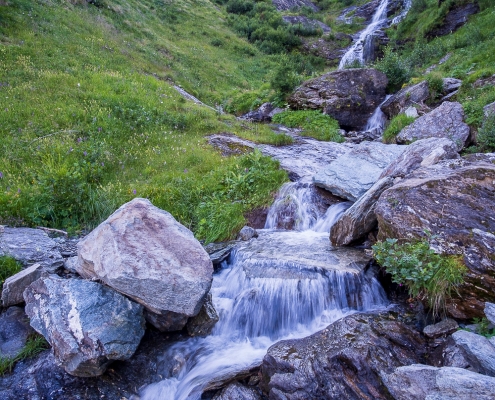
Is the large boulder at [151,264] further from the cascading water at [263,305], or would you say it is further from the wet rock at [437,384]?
the wet rock at [437,384]

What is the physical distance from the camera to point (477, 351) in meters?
3.57

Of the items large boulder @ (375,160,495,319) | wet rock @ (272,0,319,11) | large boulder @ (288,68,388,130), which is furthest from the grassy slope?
wet rock @ (272,0,319,11)

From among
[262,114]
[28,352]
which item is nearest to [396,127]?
[262,114]

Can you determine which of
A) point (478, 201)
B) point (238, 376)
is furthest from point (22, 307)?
point (478, 201)

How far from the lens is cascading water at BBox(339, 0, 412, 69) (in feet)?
89.4

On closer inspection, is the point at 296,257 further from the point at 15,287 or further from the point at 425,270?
the point at 15,287

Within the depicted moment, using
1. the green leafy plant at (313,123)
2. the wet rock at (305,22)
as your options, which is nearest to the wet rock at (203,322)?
the green leafy plant at (313,123)

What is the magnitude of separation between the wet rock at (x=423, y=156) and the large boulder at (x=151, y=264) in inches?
167

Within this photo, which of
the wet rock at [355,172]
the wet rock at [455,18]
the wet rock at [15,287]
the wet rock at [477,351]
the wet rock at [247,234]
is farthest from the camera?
the wet rock at [455,18]

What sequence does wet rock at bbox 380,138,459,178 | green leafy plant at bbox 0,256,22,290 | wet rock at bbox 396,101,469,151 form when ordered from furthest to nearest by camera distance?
wet rock at bbox 396,101,469,151
wet rock at bbox 380,138,459,178
green leafy plant at bbox 0,256,22,290

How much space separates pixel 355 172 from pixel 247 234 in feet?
9.68

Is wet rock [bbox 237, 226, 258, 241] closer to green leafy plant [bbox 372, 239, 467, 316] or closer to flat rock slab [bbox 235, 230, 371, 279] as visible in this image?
flat rock slab [bbox 235, 230, 371, 279]

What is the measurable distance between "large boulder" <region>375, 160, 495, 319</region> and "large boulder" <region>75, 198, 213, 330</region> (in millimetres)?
2915

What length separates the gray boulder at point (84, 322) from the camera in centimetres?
409
